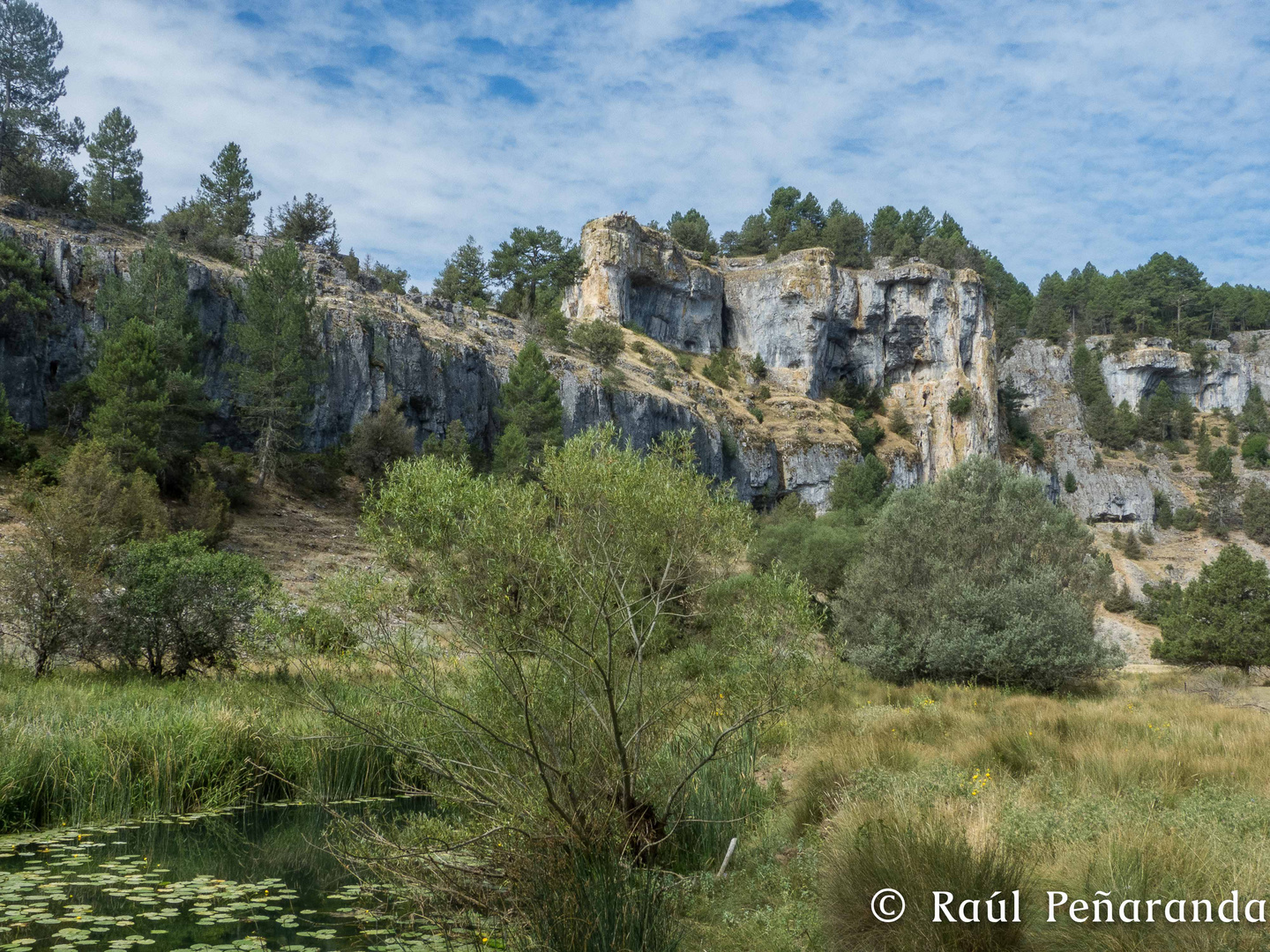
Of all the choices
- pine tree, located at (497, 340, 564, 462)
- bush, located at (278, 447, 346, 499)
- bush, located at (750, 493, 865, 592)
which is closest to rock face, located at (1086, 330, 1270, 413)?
bush, located at (750, 493, 865, 592)

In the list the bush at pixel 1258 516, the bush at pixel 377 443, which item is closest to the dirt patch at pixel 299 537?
the bush at pixel 377 443

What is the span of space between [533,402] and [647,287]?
42.0 m

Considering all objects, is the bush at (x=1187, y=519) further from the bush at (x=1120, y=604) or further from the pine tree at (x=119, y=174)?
the pine tree at (x=119, y=174)

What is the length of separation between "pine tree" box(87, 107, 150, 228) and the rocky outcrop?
36242 mm

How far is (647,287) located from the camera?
8019 centimetres

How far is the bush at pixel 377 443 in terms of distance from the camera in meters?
36.9

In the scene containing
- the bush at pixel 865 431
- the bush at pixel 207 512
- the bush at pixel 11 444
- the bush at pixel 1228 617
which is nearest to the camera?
the bush at pixel 207 512

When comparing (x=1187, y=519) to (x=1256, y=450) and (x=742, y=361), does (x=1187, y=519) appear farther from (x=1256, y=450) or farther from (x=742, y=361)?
(x=742, y=361)

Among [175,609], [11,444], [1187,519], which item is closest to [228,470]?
[11,444]

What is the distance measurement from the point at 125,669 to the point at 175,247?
3285 centimetres

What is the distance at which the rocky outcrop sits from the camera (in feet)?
249

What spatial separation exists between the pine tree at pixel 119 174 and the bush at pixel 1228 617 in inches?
2222

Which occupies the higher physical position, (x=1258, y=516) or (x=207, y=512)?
(x=1258, y=516)

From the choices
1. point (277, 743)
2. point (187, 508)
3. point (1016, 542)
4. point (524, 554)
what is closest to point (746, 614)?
point (524, 554)
